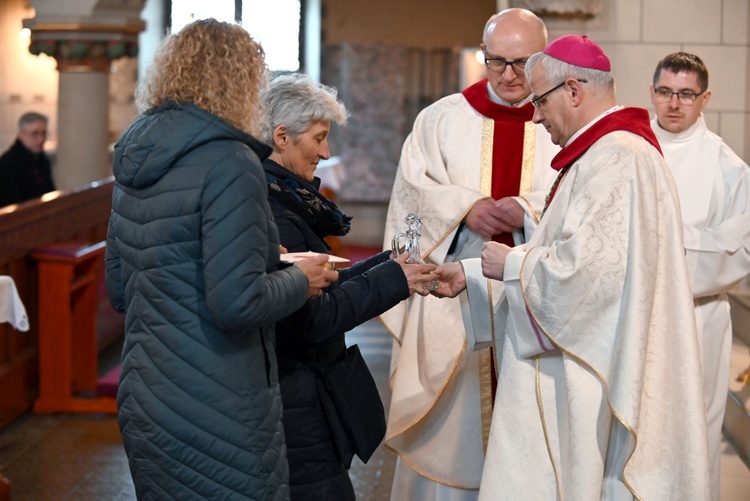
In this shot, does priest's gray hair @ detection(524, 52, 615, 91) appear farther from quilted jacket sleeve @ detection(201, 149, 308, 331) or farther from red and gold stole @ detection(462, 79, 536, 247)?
red and gold stole @ detection(462, 79, 536, 247)

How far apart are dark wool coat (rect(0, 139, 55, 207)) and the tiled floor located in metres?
2.92

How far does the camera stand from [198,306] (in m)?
2.20

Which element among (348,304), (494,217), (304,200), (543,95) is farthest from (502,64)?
(348,304)

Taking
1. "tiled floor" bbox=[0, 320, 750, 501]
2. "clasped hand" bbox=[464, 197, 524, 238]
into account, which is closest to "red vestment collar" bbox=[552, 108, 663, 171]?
"clasped hand" bbox=[464, 197, 524, 238]

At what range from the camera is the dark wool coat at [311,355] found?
253 cm

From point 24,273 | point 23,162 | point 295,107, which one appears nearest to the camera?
point 295,107

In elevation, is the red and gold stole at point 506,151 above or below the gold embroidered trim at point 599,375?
above

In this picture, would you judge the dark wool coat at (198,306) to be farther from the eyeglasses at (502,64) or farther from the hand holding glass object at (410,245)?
the eyeglasses at (502,64)

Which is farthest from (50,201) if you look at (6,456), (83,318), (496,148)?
(496,148)

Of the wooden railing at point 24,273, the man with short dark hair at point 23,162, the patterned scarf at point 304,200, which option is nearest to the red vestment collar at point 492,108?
the patterned scarf at point 304,200

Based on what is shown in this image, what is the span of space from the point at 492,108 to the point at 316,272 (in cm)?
150

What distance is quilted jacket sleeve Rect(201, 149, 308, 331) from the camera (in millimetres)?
2094

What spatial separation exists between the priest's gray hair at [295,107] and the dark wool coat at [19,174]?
602 centimetres

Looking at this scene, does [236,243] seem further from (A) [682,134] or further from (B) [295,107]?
(A) [682,134]
